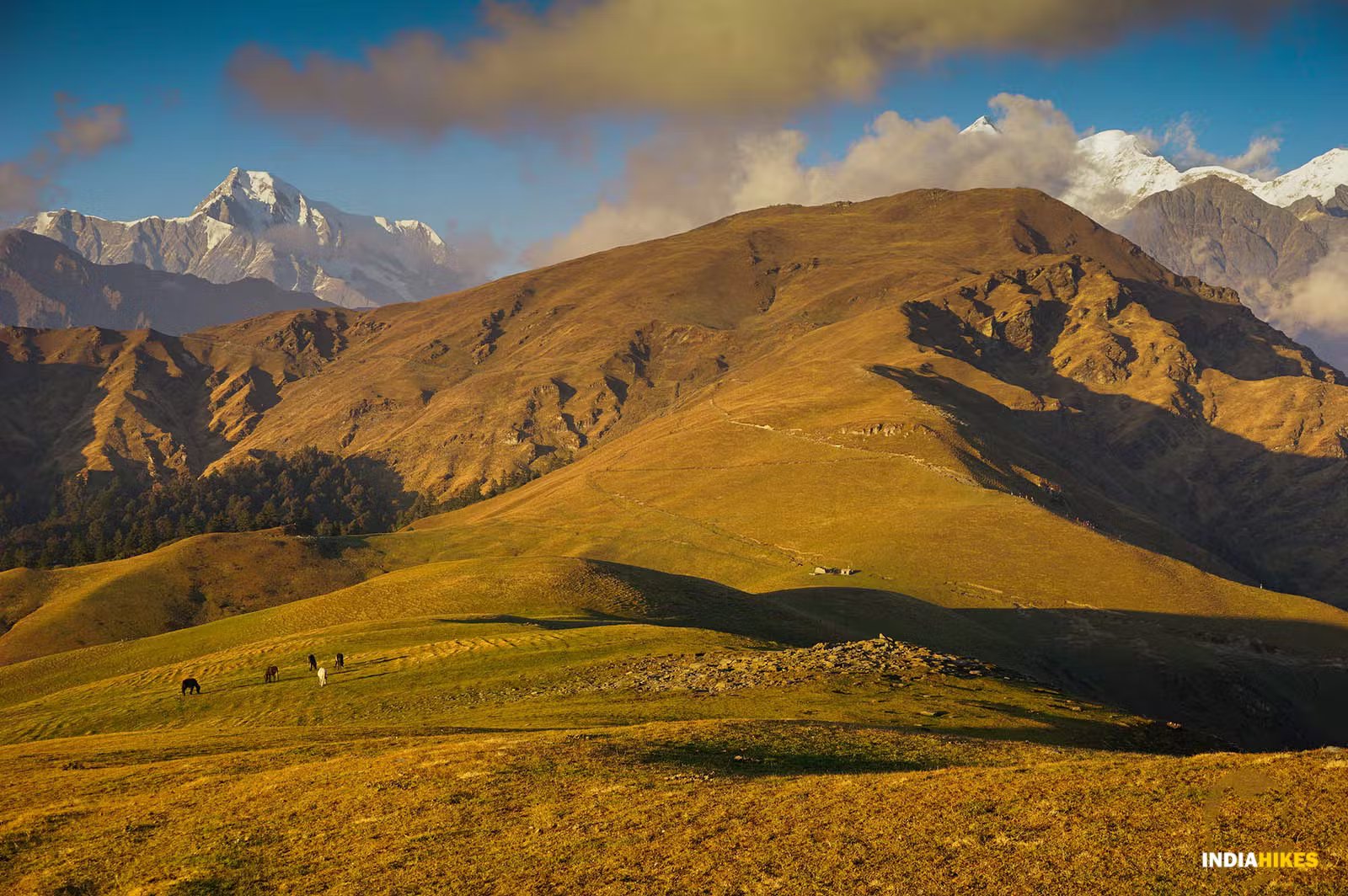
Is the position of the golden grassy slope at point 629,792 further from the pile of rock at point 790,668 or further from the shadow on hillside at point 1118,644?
the shadow on hillside at point 1118,644

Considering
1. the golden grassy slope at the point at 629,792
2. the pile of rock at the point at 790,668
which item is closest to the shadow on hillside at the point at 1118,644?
the pile of rock at the point at 790,668

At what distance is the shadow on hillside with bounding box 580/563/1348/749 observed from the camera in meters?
112

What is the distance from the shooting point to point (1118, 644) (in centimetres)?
14688

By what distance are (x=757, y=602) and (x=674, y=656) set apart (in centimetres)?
4376

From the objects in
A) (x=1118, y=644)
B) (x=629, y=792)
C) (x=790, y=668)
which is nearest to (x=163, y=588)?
(x=790, y=668)

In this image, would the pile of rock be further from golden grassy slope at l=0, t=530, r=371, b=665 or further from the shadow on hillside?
golden grassy slope at l=0, t=530, r=371, b=665

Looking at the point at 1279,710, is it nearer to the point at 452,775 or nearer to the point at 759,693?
the point at 759,693

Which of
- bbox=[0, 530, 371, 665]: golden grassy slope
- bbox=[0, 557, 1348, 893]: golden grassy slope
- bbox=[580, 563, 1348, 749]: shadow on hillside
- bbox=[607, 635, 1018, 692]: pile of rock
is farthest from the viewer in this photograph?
bbox=[0, 530, 371, 665]: golden grassy slope

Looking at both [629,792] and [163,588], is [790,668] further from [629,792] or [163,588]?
[163,588]

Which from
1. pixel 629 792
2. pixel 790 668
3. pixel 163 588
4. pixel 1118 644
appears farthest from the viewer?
pixel 163 588

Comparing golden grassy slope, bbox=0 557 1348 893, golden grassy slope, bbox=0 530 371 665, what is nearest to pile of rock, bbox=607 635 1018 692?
golden grassy slope, bbox=0 557 1348 893

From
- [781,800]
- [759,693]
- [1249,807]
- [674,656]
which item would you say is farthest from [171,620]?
[1249,807]

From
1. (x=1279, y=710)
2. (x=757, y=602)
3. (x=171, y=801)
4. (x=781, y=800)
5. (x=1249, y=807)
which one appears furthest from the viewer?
(x=1279, y=710)

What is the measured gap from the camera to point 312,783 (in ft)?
119
